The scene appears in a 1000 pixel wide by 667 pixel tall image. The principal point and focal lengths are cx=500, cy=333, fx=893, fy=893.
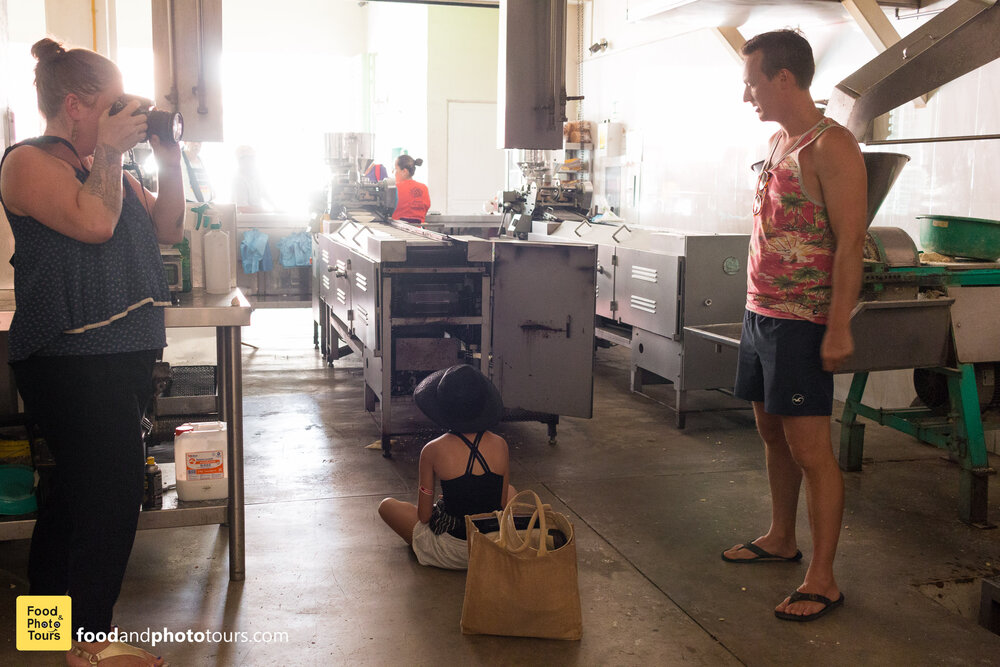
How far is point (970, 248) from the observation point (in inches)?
138

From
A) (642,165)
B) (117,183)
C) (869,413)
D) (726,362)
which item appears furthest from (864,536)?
(642,165)

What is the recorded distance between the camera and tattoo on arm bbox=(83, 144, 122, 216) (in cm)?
201

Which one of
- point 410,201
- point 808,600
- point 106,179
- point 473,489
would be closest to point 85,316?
point 106,179

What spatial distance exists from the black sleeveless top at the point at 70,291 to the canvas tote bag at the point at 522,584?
1.03m

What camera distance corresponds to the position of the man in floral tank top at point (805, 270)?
2422mm

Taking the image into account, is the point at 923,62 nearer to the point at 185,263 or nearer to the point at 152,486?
the point at 185,263

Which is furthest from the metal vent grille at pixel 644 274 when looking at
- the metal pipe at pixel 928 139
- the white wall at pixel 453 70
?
the white wall at pixel 453 70

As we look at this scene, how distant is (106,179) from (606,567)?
1919 mm

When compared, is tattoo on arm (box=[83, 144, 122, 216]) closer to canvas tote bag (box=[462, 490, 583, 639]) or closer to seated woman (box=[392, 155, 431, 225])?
canvas tote bag (box=[462, 490, 583, 639])

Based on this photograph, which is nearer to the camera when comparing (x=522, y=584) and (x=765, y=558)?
(x=522, y=584)

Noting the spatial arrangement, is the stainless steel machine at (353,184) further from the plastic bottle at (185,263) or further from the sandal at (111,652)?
the sandal at (111,652)

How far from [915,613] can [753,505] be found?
95cm

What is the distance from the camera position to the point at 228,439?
271 cm
